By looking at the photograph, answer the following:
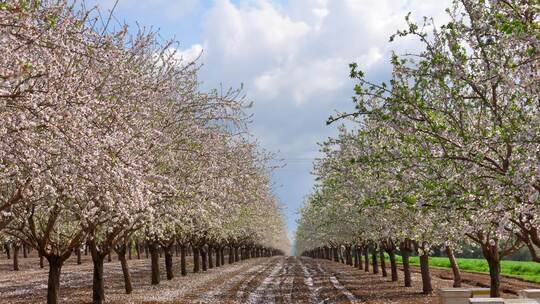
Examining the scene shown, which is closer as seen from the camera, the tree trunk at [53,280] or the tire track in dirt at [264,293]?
the tree trunk at [53,280]

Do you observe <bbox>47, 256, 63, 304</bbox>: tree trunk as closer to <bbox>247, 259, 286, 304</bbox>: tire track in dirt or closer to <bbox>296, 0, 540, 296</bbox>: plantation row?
<bbox>247, 259, 286, 304</bbox>: tire track in dirt

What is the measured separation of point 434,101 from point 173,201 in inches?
465

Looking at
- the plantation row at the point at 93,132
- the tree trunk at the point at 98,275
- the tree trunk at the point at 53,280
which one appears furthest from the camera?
the tree trunk at the point at 98,275

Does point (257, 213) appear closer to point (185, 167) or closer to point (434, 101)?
point (185, 167)

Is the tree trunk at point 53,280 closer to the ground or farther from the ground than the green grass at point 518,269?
farther from the ground

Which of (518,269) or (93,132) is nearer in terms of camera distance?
(93,132)

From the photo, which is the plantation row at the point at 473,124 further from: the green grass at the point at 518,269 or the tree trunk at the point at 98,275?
the green grass at the point at 518,269

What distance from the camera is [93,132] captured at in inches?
495

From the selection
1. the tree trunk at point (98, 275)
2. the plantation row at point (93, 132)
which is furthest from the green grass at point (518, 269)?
the tree trunk at point (98, 275)

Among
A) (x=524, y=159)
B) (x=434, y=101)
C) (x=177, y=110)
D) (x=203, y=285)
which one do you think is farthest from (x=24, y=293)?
(x=524, y=159)

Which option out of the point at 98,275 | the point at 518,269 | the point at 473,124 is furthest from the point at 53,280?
the point at 518,269

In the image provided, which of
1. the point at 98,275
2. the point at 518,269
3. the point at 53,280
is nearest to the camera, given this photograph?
the point at 53,280

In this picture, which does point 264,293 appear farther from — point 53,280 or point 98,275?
point 53,280

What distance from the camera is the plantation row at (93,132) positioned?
11.0m
